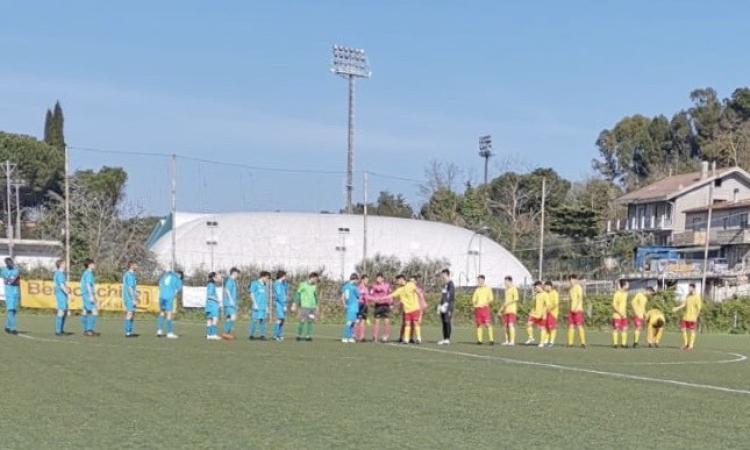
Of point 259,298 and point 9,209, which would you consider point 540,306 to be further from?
point 9,209

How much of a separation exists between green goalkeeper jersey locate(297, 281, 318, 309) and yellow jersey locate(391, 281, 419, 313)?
86.0 inches

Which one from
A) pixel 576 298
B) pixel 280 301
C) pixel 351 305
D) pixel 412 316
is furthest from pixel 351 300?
pixel 576 298

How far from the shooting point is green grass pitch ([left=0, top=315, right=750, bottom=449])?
957 cm

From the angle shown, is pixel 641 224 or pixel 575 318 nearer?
pixel 575 318

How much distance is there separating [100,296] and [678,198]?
195 ft

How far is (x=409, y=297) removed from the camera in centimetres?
2616

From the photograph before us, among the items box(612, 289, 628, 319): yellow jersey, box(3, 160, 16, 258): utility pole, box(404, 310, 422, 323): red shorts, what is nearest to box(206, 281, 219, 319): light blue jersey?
box(404, 310, 422, 323): red shorts

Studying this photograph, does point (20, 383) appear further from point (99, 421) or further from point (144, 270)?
point (144, 270)

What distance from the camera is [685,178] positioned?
3708 inches

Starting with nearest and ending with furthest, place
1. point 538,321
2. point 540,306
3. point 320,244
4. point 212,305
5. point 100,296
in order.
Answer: point 212,305 → point 540,306 → point 538,321 → point 100,296 → point 320,244

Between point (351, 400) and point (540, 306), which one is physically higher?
point (540, 306)

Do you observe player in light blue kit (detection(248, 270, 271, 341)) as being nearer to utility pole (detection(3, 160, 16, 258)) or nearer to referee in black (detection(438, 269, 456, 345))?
referee in black (detection(438, 269, 456, 345))

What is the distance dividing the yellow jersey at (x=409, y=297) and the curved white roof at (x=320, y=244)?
126 ft

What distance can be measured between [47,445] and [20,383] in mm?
4917
